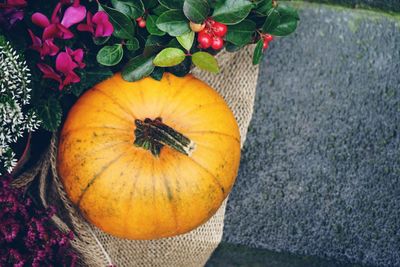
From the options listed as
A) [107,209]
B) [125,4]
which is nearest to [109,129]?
[107,209]

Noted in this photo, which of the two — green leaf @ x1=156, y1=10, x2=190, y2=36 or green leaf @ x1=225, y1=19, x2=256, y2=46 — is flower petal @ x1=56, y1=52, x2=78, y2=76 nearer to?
green leaf @ x1=156, y1=10, x2=190, y2=36

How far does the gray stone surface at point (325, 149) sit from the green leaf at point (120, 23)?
70 cm

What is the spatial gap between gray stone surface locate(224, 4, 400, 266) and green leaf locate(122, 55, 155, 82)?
64 centimetres

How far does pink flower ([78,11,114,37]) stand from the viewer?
1.20m

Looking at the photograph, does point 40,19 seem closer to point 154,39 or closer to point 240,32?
point 154,39

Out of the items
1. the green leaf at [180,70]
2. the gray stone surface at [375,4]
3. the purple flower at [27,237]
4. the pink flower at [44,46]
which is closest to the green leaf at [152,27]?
the green leaf at [180,70]

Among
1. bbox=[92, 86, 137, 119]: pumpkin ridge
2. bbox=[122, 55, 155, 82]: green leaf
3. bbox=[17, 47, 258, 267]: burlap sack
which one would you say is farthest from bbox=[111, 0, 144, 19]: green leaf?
bbox=[17, 47, 258, 267]: burlap sack

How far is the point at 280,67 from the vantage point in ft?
6.16

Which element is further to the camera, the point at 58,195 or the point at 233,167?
the point at 58,195

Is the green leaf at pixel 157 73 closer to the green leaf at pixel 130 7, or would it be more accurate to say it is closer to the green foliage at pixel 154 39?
the green foliage at pixel 154 39

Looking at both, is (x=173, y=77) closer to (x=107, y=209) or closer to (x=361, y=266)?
(x=107, y=209)

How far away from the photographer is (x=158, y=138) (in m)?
1.22

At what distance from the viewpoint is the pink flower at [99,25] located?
1.20 m

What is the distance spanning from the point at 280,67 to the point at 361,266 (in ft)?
2.35
